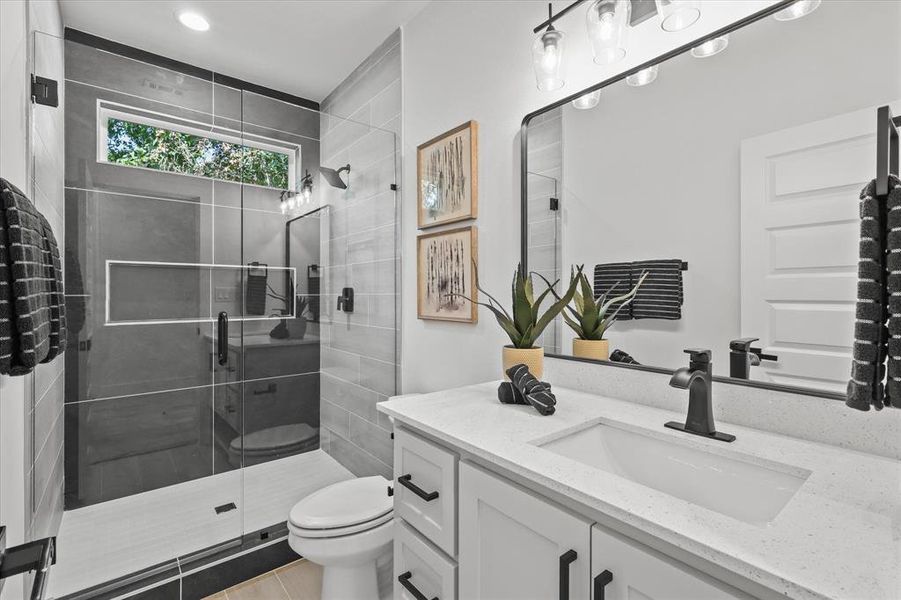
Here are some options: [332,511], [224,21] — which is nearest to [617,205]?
[332,511]

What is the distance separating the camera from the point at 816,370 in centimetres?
93

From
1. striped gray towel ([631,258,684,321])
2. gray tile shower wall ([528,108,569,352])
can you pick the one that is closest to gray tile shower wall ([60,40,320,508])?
gray tile shower wall ([528,108,569,352])

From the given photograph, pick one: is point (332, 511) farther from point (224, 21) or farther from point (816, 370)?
point (224, 21)

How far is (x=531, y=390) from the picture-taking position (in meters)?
1.16

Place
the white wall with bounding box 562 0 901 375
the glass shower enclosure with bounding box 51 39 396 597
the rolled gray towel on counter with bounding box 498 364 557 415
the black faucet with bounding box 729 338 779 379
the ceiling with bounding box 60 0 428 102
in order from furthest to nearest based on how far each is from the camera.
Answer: the ceiling with bounding box 60 0 428 102 → the glass shower enclosure with bounding box 51 39 396 597 → the rolled gray towel on counter with bounding box 498 364 557 415 → the black faucet with bounding box 729 338 779 379 → the white wall with bounding box 562 0 901 375

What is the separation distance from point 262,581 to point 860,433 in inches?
86.5

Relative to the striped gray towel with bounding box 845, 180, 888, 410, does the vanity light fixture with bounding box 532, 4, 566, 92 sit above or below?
above

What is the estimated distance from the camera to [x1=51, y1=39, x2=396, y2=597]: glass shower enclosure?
1958 mm

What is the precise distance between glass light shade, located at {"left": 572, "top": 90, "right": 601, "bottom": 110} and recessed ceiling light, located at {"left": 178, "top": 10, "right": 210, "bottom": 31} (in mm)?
2061

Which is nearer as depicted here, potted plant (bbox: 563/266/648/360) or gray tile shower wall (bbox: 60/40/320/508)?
potted plant (bbox: 563/266/648/360)

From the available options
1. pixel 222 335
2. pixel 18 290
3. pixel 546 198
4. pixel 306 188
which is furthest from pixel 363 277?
pixel 18 290

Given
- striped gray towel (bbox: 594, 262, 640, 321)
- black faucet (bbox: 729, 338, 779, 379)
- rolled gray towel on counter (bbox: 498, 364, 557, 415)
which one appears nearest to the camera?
black faucet (bbox: 729, 338, 779, 379)

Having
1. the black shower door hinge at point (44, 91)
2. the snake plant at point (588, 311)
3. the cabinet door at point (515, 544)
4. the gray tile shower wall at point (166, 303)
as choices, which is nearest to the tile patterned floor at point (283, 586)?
the gray tile shower wall at point (166, 303)

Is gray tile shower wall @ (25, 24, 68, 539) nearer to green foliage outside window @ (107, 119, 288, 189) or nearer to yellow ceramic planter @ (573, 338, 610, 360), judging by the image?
green foliage outside window @ (107, 119, 288, 189)
